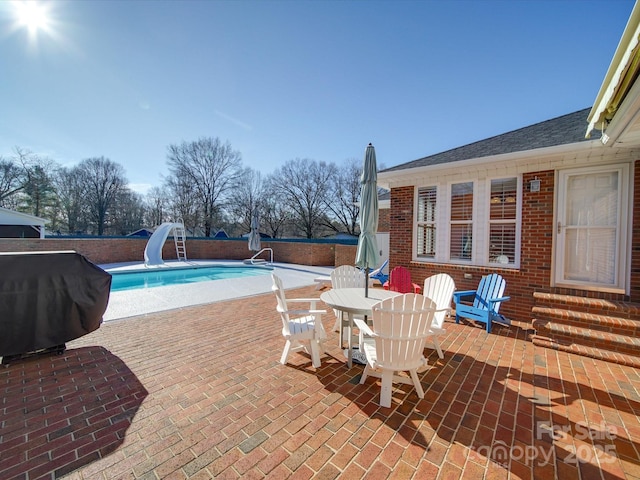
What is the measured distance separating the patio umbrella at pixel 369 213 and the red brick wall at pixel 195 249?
9.97 metres

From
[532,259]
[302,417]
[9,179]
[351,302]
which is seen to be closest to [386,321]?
[351,302]

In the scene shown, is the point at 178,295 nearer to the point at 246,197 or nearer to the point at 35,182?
the point at 246,197

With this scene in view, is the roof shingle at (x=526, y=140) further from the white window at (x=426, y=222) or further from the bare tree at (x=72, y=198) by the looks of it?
the bare tree at (x=72, y=198)

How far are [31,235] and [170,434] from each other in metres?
23.3

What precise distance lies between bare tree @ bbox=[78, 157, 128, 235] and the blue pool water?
958 inches

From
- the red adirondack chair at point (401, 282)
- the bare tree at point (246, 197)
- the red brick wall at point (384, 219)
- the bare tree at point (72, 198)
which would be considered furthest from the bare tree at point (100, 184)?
the red adirondack chair at point (401, 282)

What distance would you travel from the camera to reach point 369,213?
12.8ft

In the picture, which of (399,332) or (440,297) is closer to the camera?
(399,332)

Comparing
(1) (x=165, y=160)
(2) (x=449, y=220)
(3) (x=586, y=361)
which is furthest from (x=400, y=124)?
(1) (x=165, y=160)

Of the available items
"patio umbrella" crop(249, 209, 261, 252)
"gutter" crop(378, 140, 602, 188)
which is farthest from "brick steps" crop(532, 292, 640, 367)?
"patio umbrella" crop(249, 209, 261, 252)

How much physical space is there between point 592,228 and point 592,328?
6.19 feet

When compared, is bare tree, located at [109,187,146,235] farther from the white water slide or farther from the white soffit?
the white soffit

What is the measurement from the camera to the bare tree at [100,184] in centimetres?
2928

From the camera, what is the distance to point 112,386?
9.40 ft
